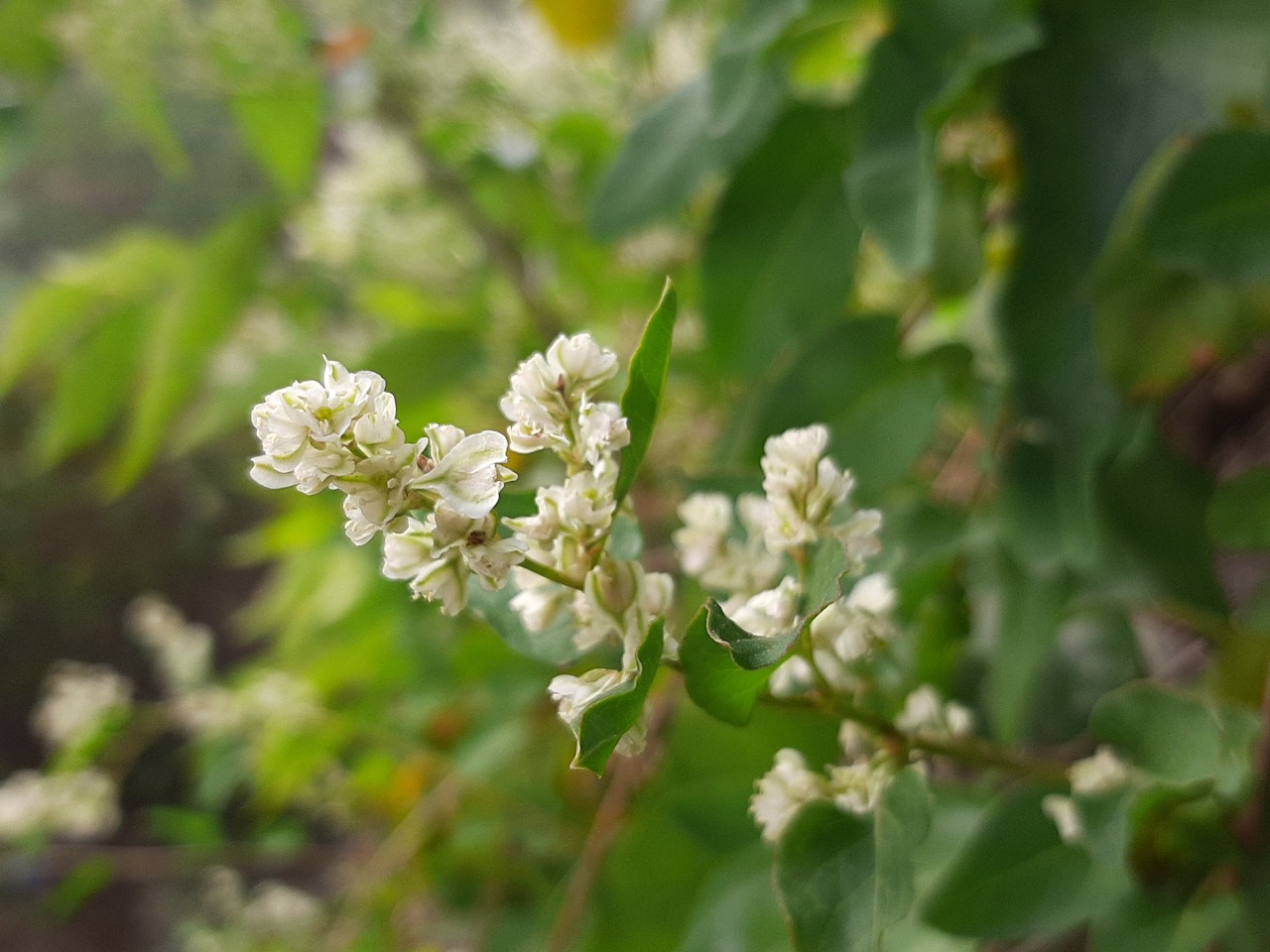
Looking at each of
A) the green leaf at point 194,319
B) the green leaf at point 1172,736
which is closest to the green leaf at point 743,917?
the green leaf at point 1172,736

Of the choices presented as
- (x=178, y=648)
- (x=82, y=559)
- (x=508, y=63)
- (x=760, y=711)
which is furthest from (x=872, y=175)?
(x=82, y=559)

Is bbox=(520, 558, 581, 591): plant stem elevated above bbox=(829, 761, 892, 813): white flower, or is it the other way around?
bbox=(520, 558, 581, 591): plant stem

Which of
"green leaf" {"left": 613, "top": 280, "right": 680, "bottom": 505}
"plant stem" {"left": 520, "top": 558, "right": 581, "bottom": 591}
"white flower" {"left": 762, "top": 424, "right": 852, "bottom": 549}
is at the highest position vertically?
"green leaf" {"left": 613, "top": 280, "right": 680, "bottom": 505}

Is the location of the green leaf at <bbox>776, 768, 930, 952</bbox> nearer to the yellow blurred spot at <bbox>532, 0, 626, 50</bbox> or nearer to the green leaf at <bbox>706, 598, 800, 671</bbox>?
the green leaf at <bbox>706, 598, 800, 671</bbox>

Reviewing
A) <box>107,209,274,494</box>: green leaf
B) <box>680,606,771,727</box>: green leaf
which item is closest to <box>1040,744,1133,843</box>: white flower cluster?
<box>680,606,771,727</box>: green leaf

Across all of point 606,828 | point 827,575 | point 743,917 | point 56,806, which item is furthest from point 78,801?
point 827,575
